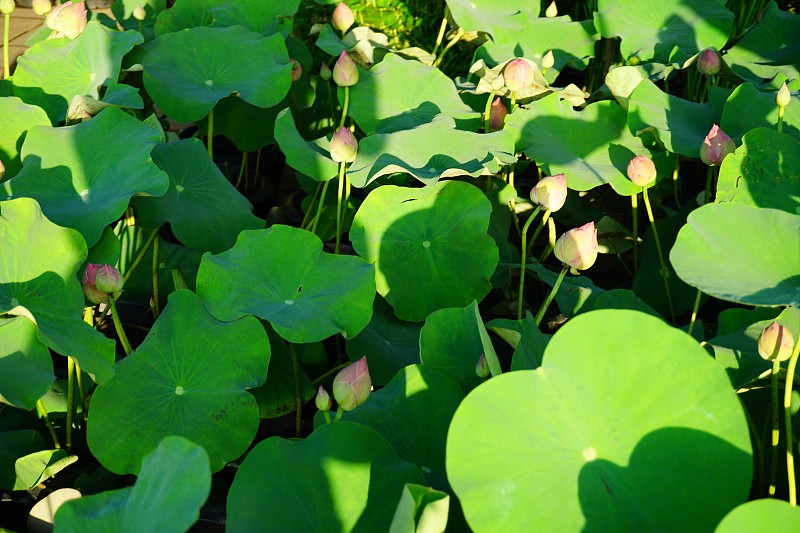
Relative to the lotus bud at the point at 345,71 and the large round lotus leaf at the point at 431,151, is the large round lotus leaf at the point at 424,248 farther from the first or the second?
the lotus bud at the point at 345,71

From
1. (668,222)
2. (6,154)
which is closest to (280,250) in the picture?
(6,154)

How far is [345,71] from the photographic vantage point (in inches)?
66.7

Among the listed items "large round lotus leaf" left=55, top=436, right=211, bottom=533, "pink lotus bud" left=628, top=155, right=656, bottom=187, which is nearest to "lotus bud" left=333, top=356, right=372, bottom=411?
"large round lotus leaf" left=55, top=436, right=211, bottom=533

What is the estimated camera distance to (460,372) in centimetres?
114

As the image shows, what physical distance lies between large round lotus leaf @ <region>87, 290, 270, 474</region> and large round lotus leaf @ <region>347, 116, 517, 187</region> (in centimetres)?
42

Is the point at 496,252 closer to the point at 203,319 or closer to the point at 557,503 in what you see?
the point at 203,319

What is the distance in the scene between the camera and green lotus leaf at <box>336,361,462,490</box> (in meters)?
1.05

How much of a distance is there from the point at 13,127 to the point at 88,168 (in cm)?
26

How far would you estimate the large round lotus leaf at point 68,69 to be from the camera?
1733 millimetres

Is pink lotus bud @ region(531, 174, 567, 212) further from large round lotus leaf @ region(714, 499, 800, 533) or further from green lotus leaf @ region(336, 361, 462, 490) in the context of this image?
large round lotus leaf @ region(714, 499, 800, 533)

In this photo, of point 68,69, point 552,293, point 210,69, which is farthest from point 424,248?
point 68,69

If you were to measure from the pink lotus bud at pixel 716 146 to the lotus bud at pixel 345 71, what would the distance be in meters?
0.73

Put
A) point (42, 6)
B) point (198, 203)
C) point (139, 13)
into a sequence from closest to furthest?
point (198, 203)
point (42, 6)
point (139, 13)

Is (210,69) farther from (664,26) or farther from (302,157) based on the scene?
(664,26)
